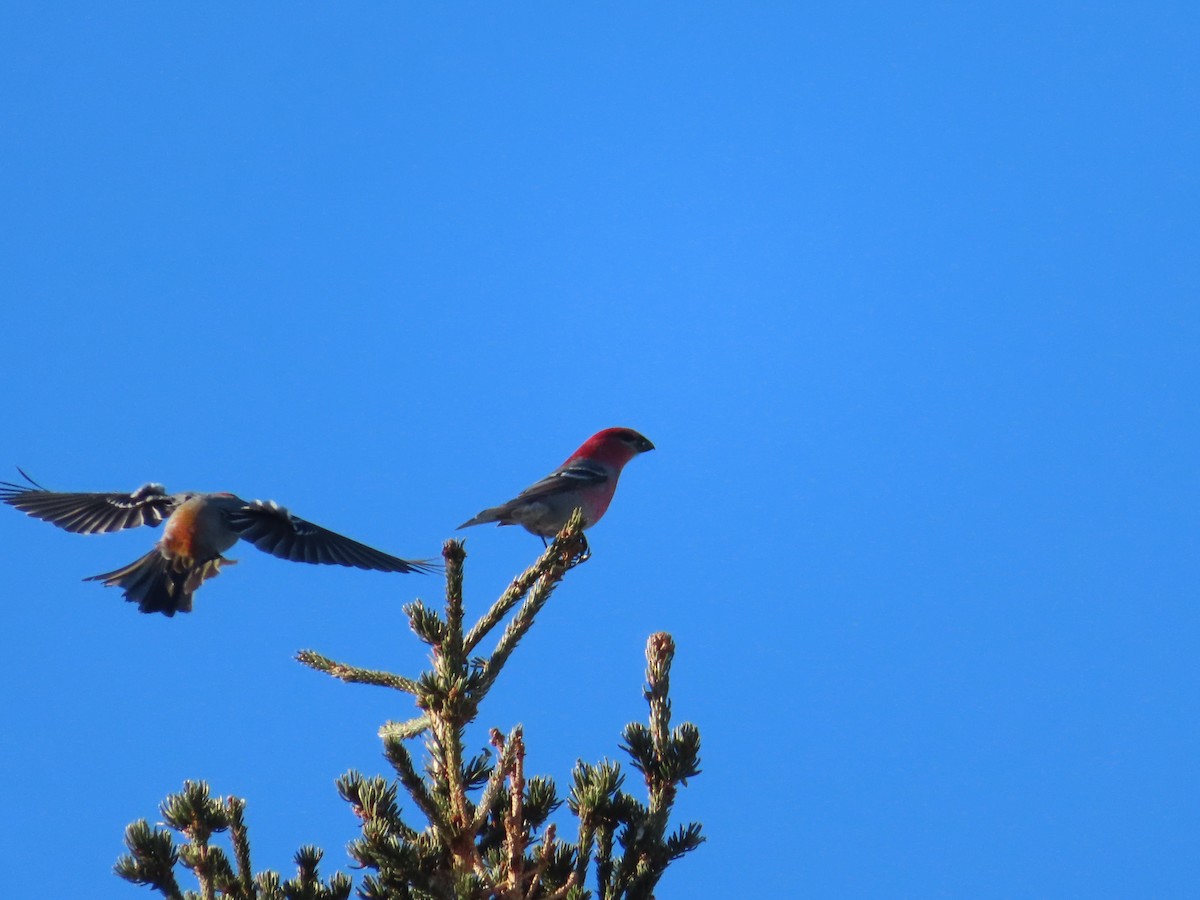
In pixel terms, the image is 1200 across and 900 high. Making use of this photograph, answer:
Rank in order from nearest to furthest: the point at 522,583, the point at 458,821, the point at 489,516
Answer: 1. the point at 458,821
2. the point at 522,583
3. the point at 489,516

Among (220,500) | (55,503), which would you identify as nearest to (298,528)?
(220,500)

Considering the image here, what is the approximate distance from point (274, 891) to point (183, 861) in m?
0.44

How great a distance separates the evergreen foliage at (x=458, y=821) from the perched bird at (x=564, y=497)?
430 cm

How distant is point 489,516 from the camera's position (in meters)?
8.31

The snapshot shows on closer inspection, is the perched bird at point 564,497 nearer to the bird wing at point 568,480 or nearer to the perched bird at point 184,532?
the bird wing at point 568,480

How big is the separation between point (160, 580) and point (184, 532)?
1.17 feet

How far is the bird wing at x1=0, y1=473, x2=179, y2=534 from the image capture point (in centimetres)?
772

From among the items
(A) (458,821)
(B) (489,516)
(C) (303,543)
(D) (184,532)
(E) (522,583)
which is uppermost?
(B) (489,516)

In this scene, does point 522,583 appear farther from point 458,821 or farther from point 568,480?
point 568,480

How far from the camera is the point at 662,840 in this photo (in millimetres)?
3371

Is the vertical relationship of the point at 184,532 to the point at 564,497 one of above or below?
below

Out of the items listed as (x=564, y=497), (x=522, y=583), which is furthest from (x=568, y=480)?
(x=522, y=583)

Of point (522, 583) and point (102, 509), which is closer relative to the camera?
point (522, 583)

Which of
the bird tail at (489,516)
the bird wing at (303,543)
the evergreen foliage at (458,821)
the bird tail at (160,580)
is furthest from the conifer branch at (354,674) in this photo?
the bird tail at (489,516)
